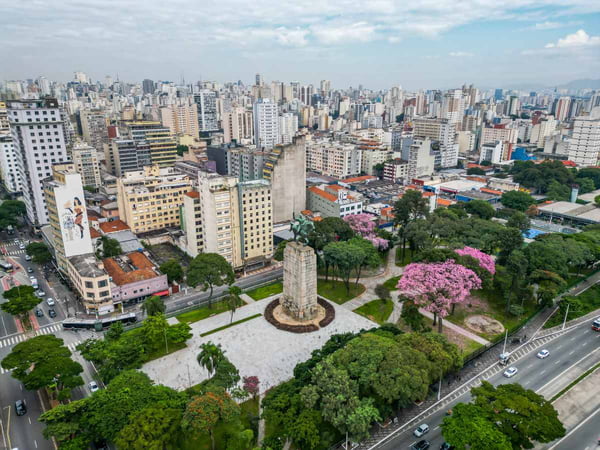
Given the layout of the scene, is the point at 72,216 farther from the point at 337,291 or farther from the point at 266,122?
the point at 266,122

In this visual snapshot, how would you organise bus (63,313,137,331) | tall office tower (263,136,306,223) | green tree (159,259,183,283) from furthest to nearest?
1. tall office tower (263,136,306,223)
2. green tree (159,259,183,283)
3. bus (63,313,137,331)

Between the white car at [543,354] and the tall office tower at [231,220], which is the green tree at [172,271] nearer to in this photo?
the tall office tower at [231,220]

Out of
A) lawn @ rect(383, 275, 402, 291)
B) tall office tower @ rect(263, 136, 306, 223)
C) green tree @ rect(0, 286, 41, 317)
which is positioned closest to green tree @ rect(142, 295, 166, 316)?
green tree @ rect(0, 286, 41, 317)

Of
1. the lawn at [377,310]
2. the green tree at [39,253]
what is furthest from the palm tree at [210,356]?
the green tree at [39,253]

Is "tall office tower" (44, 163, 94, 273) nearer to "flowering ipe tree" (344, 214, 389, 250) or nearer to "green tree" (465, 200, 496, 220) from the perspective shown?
"flowering ipe tree" (344, 214, 389, 250)

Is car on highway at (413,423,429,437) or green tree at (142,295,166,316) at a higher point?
green tree at (142,295,166,316)

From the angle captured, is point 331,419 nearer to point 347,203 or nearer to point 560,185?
point 347,203
